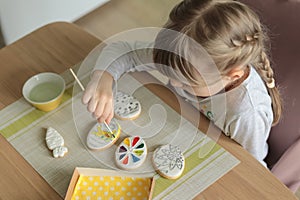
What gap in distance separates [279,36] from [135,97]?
1.23ft

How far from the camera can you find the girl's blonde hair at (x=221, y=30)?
0.92 metres

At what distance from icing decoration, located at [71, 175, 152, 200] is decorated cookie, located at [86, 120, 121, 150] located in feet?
0.23

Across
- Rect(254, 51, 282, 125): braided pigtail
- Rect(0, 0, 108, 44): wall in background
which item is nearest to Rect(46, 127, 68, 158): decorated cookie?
Rect(254, 51, 282, 125): braided pigtail

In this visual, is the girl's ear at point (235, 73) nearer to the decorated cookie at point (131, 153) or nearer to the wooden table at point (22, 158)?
the wooden table at point (22, 158)

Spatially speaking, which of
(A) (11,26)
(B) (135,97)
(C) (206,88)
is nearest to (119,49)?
(B) (135,97)

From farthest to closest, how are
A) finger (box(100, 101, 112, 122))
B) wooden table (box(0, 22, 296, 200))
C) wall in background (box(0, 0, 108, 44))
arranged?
wall in background (box(0, 0, 108, 44)) < finger (box(100, 101, 112, 122)) < wooden table (box(0, 22, 296, 200))

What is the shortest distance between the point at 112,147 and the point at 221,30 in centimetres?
34

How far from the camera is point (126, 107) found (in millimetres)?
1043

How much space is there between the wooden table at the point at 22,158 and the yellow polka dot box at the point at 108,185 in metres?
0.05

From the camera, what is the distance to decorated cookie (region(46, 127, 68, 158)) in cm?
97

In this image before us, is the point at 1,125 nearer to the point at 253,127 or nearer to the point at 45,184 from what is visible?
the point at 45,184

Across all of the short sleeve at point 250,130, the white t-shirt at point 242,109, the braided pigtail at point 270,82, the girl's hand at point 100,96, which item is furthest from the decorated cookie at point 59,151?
the braided pigtail at point 270,82

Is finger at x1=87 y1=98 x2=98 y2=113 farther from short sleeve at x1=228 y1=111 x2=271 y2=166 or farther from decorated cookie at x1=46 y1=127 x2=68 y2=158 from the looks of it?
short sleeve at x1=228 y1=111 x2=271 y2=166

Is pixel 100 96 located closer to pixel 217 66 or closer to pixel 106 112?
pixel 106 112
